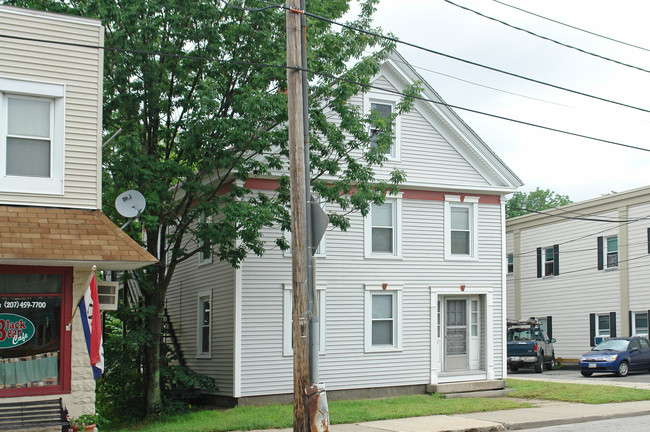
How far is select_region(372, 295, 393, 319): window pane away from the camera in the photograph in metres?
21.5

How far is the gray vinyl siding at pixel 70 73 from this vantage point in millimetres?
13250

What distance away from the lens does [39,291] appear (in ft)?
42.6

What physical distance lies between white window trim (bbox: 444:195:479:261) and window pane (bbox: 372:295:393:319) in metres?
2.34

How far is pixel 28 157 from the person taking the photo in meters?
13.2

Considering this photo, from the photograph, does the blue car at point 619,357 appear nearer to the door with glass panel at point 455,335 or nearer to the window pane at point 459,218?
the door with glass panel at point 455,335

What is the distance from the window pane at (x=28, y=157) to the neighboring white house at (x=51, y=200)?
0.7 inches

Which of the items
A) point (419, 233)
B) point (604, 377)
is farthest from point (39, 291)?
point (604, 377)

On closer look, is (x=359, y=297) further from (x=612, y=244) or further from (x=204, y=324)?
(x=612, y=244)

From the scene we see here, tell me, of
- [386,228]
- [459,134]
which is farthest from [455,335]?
[459,134]

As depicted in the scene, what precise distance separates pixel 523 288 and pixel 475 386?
17351mm

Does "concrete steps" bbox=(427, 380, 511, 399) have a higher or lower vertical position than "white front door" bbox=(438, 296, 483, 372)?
lower

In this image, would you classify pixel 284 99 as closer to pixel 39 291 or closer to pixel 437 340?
pixel 39 291

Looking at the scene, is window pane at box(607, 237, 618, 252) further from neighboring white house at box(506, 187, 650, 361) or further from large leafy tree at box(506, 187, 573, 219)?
large leafy tree at box(506, 187, 573, 219)

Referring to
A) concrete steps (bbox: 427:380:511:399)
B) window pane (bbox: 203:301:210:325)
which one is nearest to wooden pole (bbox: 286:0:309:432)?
window pane (bbox: 203:301:210:325)
